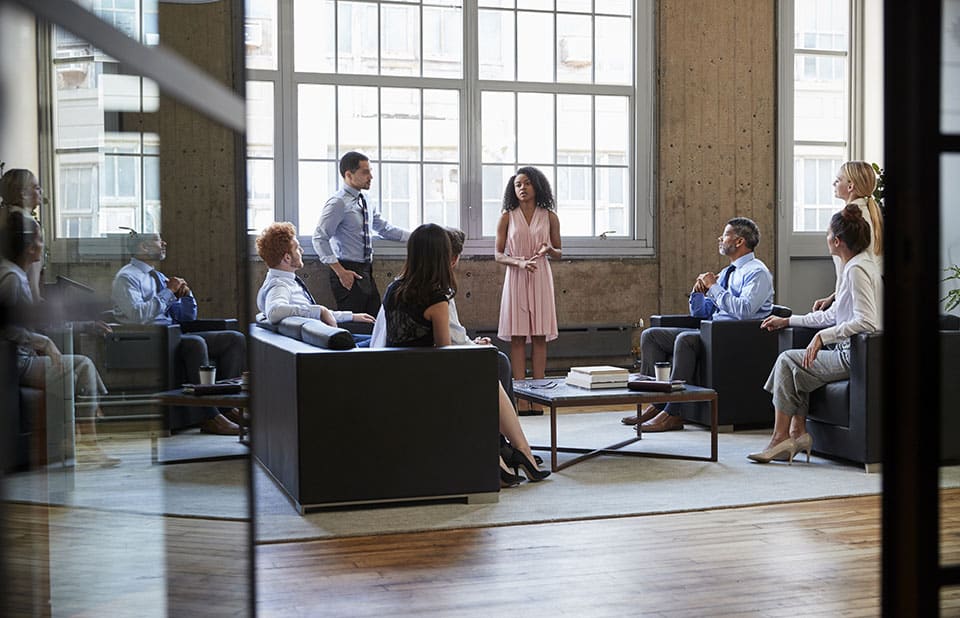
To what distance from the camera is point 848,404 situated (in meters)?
5.16

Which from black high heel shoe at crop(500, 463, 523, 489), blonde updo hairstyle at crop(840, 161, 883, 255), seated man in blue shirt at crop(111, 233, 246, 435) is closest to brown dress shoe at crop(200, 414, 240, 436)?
seated man in blue shirt at crop(111, 233, 246, 435)

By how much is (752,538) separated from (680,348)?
2607 millimetres

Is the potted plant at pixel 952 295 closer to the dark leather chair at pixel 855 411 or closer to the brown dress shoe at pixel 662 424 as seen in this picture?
the dark leather chair at pixel 855 411

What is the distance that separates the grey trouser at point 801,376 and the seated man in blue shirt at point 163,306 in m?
4.32

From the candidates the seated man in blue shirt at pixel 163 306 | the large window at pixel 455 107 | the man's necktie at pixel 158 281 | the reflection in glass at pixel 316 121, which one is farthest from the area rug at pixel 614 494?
the reflection in glass at pixel 316 121

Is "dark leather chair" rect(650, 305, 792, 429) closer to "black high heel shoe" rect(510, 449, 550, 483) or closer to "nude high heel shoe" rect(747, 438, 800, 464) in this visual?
"nude high heel shoe" rect(747, 438, 800, 464)

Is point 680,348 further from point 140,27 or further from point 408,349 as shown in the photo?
point 140,27

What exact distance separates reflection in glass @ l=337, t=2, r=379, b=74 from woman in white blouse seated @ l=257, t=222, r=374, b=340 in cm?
269

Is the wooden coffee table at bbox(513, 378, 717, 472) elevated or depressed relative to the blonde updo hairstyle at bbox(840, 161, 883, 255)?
depressed

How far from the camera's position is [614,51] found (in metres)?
8.83

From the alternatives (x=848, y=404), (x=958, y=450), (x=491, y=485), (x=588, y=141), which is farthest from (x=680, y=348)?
(x=958, y=450)

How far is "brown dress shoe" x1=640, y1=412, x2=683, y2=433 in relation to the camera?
6.38 metres

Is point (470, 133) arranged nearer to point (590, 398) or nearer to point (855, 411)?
point (590, 398)

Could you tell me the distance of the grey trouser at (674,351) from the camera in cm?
640
